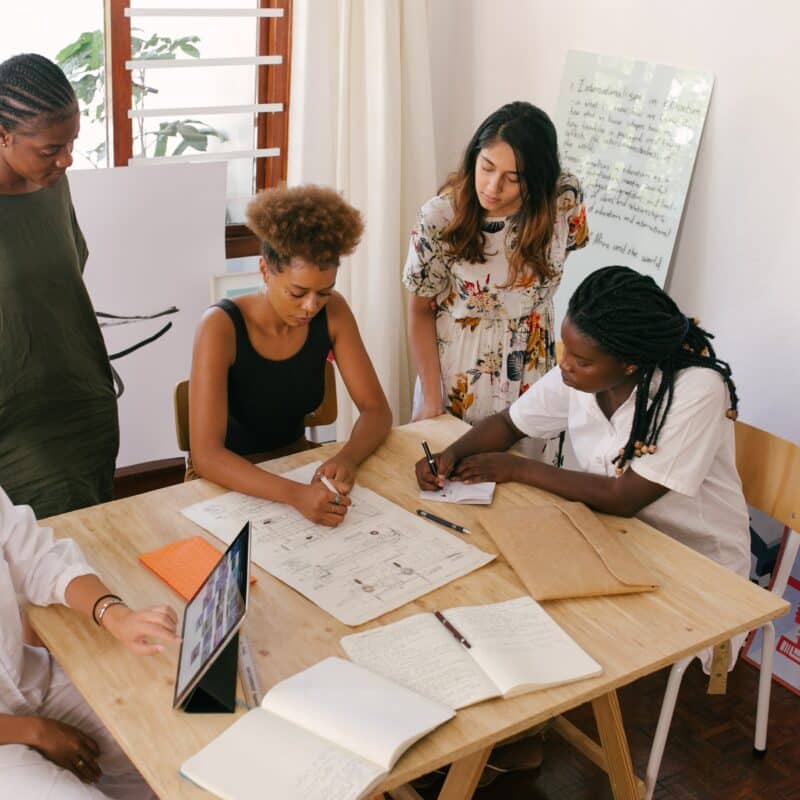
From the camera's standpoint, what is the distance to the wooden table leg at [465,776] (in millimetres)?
1740

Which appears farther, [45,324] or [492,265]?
[492,265]

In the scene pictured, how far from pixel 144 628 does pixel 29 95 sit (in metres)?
1.01

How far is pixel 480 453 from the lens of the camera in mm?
2242

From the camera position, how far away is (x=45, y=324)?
212 centimetres

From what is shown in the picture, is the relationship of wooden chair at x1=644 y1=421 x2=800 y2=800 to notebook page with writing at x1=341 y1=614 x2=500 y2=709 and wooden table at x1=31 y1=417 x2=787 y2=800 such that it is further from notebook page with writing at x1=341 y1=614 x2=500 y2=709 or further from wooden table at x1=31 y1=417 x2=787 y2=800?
notebook page with writing at x1=341 y1=614 x2=500 y2=709

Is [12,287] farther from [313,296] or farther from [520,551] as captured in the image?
[520,551]

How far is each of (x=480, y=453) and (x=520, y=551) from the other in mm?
424

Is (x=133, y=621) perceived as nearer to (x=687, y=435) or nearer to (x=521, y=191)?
(x=687, y=435)

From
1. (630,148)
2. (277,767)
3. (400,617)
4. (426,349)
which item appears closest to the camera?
(277,767)

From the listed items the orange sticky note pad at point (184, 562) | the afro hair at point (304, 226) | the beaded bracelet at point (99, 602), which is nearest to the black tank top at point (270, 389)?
the afro hair at point (304, 226)

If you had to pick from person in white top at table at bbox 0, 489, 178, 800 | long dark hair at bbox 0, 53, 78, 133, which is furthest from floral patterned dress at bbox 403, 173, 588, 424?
person in white top at table at bbox 0, 489, 178, 800

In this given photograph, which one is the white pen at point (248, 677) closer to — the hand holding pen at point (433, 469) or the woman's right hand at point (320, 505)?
the woman's right hand at point (320, 505)

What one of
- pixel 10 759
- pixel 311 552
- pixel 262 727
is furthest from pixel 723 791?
pixel 10 759

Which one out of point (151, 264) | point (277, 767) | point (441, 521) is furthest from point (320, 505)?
point (151, 264)
